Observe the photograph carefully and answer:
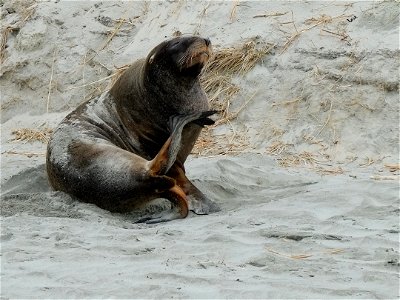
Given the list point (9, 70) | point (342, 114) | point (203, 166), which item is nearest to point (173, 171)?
point (203, 166)

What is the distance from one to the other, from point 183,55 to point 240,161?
1449 millimetres

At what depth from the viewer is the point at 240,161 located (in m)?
6.68

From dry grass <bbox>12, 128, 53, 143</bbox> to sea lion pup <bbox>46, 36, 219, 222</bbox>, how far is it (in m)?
2.36

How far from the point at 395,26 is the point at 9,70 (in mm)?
4131

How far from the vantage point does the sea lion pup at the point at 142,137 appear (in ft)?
16.6

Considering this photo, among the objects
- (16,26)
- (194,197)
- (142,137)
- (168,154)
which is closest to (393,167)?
(194,197)

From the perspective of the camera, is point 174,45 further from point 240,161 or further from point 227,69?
point 227,69

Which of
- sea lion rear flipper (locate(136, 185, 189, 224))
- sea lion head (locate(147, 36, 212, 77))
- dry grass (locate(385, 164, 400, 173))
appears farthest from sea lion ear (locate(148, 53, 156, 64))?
dry grass (locate(385, 164, 400, 173))

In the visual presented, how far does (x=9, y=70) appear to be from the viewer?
9312 millimetres

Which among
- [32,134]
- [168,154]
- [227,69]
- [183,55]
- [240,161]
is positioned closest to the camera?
[168,154]

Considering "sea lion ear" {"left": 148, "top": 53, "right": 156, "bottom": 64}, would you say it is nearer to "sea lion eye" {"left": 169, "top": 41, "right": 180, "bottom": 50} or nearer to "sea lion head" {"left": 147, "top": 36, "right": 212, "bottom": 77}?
"sea lion head" {"left": 147, "top": 36, "right": 212, "bottom": 77}

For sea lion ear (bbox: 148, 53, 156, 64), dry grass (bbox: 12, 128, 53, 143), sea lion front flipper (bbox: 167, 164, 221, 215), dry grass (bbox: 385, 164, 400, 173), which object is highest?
sea lion ear (bbox: 148, 53, 156, 64)

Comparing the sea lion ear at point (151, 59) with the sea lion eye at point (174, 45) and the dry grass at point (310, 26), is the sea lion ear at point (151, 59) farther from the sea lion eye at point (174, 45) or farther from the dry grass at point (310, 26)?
the dry grass at point (310, 26)

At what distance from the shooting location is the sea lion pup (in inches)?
199
